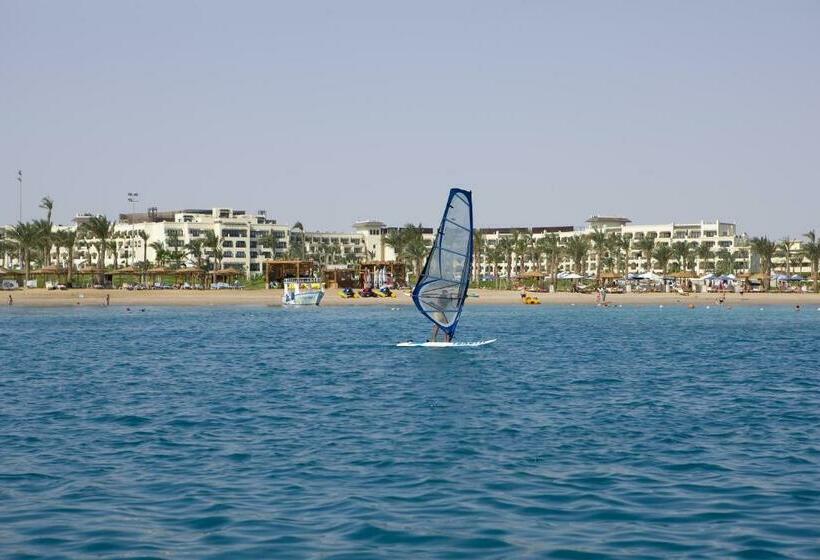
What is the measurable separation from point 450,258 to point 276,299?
3320 inches

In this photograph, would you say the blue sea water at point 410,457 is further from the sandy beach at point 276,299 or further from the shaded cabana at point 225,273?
the shaded cabana at point 225,273

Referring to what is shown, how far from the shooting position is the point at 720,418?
26.5 meters

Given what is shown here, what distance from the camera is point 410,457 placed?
20.8 meters

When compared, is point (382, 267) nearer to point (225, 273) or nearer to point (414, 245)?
point (414, 245)

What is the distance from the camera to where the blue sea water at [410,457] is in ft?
47.8

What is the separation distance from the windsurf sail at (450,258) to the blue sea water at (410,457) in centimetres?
289

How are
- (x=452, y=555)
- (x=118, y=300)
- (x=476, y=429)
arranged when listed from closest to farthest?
(x=452, y=555) < (x=476, y=429) < (x=118, y=300)

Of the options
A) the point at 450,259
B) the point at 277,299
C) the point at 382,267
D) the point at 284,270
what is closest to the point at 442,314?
the point at 450,259

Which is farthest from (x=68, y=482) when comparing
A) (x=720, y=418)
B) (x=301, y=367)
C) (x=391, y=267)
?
(x=391, y=267)

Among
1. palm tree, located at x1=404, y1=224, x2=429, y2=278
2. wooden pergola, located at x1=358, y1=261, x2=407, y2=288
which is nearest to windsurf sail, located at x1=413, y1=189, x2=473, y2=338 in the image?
wooden pergola, located at x1=358, y1=261, x2=407, y2=288

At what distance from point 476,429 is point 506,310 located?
8408cm

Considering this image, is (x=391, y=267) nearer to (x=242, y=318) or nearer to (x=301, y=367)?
(x=242, y=318)

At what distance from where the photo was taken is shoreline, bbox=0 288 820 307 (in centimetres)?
12306

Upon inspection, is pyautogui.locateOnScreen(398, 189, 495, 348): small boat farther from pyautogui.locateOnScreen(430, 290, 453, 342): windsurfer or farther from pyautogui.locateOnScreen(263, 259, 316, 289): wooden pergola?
pyautogui.locateOnScreen(263, 259, 316, 289): wooden pergola
